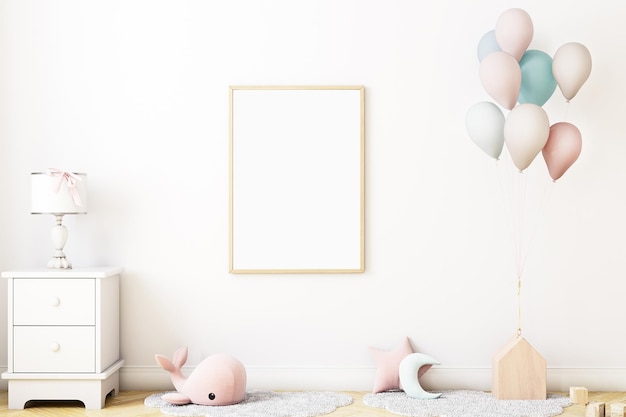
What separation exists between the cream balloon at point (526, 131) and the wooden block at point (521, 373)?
2.99 ft

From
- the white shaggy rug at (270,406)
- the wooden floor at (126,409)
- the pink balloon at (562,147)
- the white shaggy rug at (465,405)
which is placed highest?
the pink balloon at (562,147)

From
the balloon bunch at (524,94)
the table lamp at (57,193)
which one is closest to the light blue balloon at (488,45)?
the balloon bunch at (524,94)

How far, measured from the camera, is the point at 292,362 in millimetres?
3861

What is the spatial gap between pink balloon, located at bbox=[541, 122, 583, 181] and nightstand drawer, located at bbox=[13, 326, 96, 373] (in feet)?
7.53

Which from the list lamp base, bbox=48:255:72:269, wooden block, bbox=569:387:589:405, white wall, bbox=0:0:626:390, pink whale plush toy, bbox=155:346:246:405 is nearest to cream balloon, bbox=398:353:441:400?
white wall, bbox=0:0:626:390

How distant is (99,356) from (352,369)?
49.3 inches

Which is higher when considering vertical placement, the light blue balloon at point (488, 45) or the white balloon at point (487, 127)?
the light blue balloon at point (488, 45)

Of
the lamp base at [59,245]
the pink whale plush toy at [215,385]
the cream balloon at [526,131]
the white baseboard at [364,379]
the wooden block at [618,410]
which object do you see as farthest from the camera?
the white baseboard at [364,379]

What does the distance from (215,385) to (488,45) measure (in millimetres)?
2062

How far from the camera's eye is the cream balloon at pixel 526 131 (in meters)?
3.31

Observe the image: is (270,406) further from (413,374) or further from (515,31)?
(515,31)

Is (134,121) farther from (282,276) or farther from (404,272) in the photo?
(404,272)

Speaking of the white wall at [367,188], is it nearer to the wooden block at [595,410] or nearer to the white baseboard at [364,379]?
the white baseboard at [364,379]

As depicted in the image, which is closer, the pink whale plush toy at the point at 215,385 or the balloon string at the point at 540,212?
the pink whale plush toy at the point at 215,385
